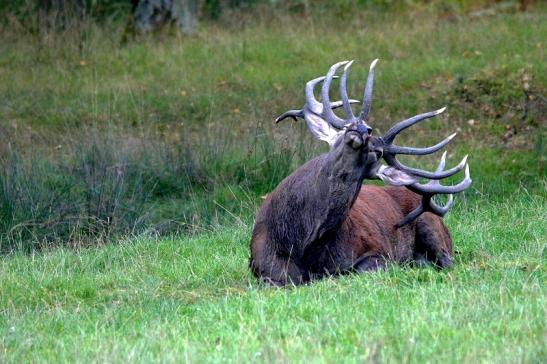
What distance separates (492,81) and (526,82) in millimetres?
575

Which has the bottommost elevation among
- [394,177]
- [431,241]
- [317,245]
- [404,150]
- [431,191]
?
[431,241]

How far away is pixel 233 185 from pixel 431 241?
445 cm

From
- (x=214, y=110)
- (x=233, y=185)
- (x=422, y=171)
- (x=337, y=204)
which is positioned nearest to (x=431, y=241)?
(x=422, y=171)

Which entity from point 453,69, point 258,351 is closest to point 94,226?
point 258,351

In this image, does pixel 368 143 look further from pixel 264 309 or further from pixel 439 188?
pixel 264 309

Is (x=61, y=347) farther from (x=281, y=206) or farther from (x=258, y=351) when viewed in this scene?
(x=281, y=206)

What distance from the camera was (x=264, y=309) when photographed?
8.12 metres

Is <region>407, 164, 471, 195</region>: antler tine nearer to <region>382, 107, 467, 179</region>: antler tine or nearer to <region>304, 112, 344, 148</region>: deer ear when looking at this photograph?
<region>382, 107, 467, 179</region>: antler tine

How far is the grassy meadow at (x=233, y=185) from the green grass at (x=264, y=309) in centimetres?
2

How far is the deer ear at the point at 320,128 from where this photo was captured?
32.3ft

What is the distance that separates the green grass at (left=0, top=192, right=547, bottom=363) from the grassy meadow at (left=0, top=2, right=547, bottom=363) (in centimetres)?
2

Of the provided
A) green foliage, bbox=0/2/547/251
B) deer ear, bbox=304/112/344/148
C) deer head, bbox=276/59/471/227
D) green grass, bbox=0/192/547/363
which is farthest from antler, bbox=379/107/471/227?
green foliage, bbox=0/2/547/251

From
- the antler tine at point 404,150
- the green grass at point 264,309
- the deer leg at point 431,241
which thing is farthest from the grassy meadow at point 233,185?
the antler tine at point 404,150

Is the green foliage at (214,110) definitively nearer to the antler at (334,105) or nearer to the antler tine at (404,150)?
the antler at (334,105)
